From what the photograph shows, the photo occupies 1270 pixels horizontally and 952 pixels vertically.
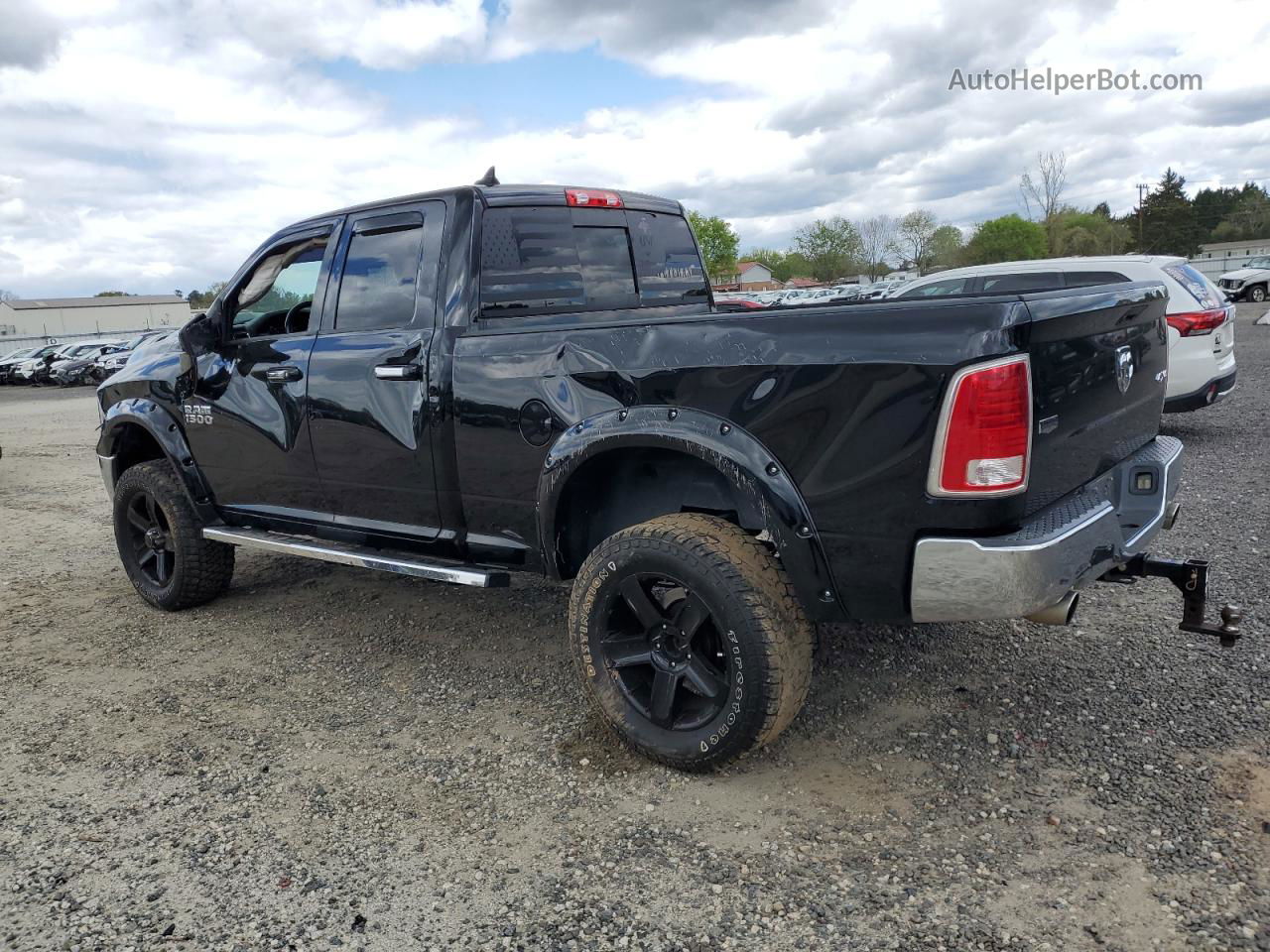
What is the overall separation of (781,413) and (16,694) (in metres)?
3.68

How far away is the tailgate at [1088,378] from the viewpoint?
2.67m

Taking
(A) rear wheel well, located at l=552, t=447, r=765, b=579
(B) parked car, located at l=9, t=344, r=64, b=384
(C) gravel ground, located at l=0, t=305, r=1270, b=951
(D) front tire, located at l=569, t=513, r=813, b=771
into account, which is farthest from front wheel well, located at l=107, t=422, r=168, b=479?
(B) parked car, located at l=9, t=344, r=64, b=384

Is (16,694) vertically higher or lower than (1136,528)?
lower

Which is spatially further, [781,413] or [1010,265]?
[1010,265]

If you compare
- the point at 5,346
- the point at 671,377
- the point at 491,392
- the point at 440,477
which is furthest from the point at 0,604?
the point at 5,346

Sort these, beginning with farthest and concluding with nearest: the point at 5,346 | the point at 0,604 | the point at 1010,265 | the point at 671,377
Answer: the point at 5,346, the point at 1010,265, the point at 0,604, the point at 671,377

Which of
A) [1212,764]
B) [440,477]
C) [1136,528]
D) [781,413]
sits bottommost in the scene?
[1212,764]

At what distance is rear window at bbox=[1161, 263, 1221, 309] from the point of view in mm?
7785

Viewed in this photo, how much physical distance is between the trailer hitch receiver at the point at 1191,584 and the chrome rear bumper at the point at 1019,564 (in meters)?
0.34

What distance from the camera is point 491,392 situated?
3525mm

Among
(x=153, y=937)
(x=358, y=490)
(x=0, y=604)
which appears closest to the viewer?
(x=153, y=937)

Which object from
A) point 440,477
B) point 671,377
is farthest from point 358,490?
point 671,377

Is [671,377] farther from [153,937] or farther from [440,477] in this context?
[153,937]

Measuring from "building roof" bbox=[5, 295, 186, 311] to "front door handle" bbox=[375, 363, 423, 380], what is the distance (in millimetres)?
108886
